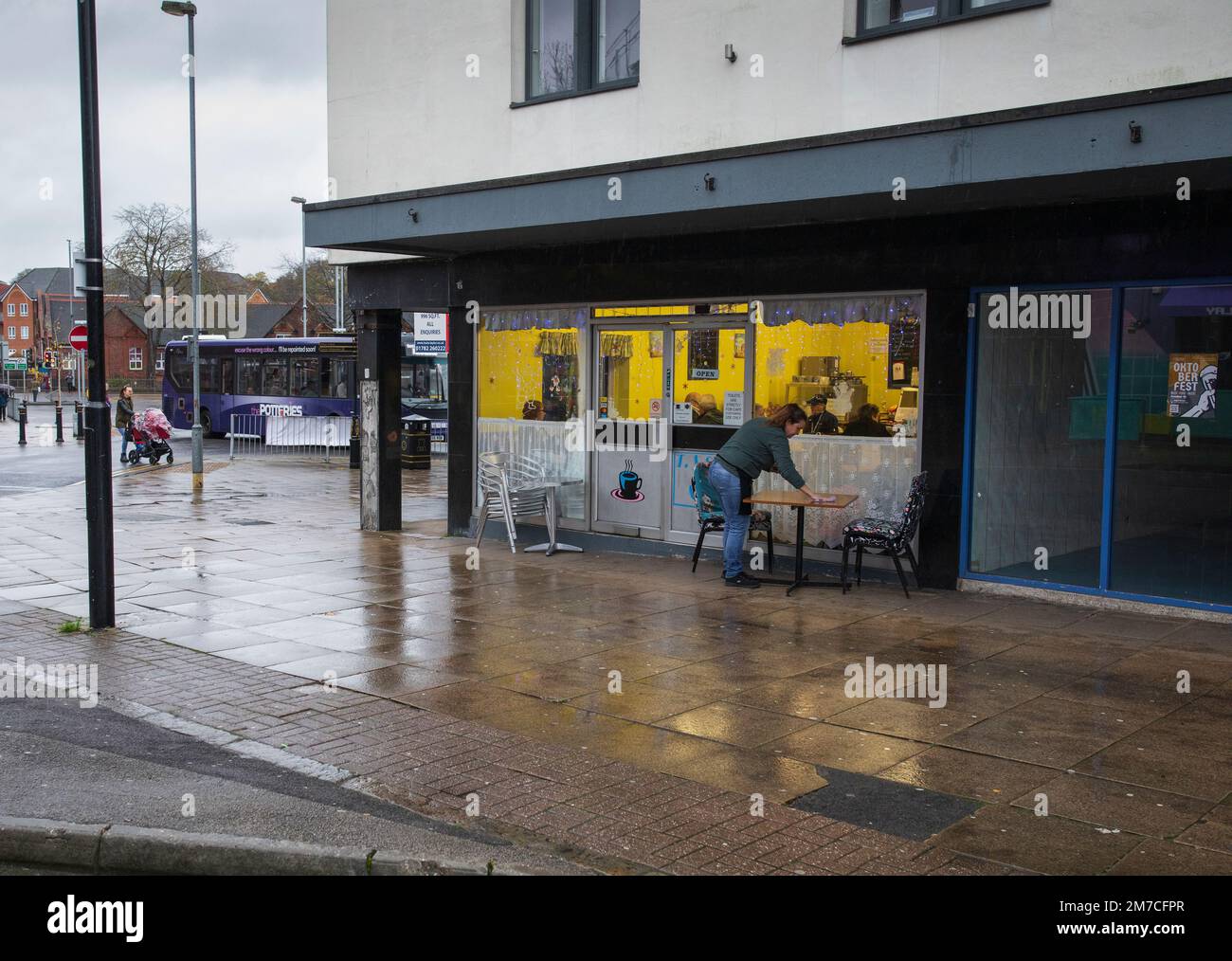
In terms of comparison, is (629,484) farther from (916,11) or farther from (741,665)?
(916,11)

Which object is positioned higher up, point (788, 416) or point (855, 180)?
point (855, 180)

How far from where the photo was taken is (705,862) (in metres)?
4.66

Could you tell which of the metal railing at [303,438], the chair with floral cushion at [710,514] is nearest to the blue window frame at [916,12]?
the chair with floral cushion at [710,514]

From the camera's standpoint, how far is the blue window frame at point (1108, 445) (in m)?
9.19

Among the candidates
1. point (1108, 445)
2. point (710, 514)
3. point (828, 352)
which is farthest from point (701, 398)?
point (1108, 445)

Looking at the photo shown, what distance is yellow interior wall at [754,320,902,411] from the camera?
10883mm

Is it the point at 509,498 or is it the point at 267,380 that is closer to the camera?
the point at 509,498

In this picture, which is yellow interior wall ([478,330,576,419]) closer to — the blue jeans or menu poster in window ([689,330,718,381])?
menu poster in window ([689,330,718,381])

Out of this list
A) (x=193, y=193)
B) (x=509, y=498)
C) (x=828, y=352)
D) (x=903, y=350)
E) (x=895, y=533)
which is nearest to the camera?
(x=895, y=533)

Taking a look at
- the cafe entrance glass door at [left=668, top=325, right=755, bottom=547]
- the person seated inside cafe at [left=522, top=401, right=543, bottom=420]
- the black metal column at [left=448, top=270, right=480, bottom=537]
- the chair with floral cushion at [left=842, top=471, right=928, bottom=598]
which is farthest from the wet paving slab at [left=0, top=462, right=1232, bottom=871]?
the person seated inside cafe at [left=522, top=401, right=543, bottom=420]

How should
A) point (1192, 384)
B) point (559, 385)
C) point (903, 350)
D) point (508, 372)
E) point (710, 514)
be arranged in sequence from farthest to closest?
point (508, 372), point (559, 385), point (710, 514), point (903, 350), point (1192, 384)

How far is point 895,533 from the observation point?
10141mm

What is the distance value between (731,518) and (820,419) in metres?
1.44

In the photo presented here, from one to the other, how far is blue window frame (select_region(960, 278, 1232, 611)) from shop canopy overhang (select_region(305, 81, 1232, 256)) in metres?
1.02
